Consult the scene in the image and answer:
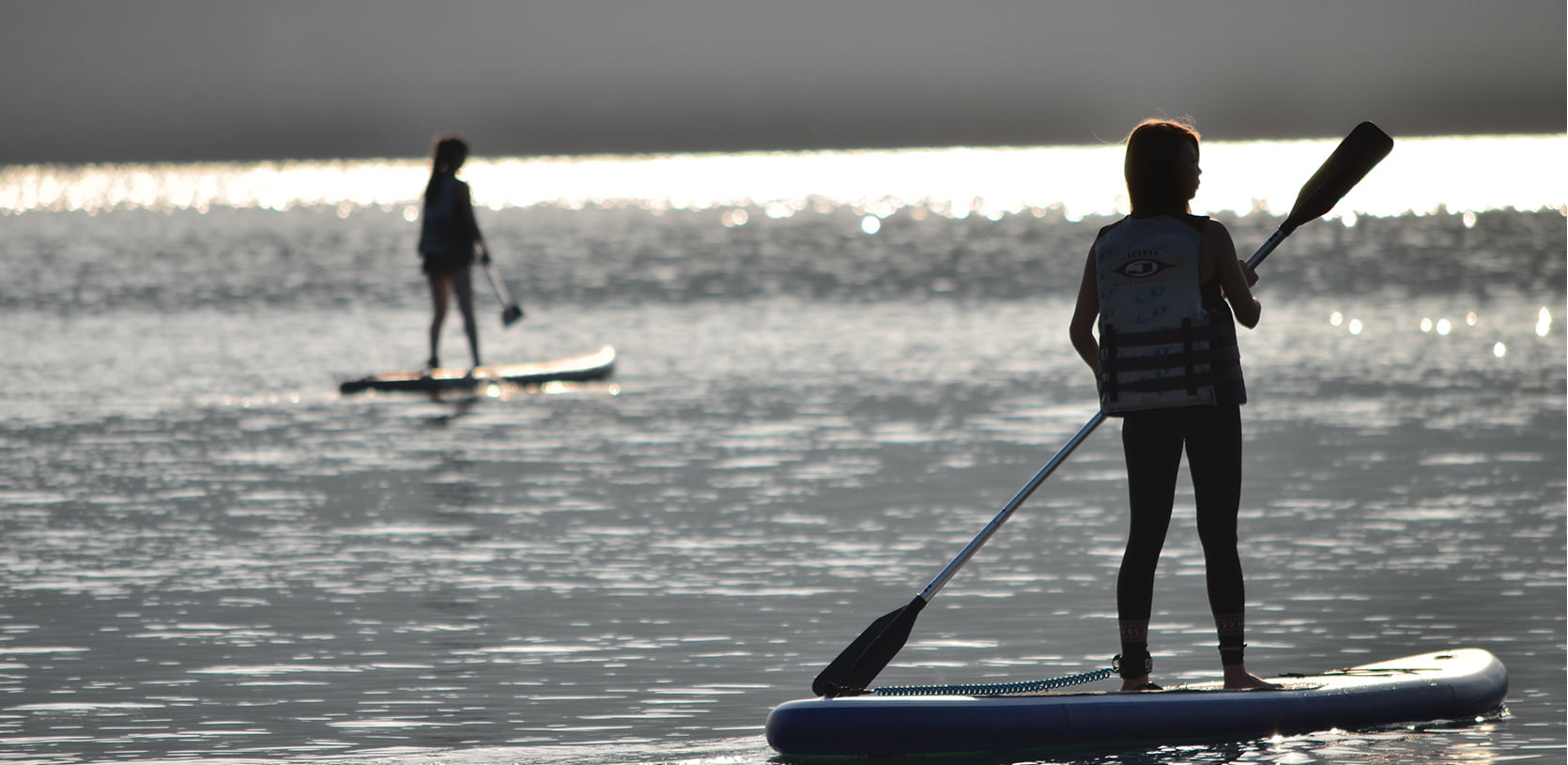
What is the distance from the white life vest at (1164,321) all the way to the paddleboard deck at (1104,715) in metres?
0.86

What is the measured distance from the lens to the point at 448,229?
17.4 meters

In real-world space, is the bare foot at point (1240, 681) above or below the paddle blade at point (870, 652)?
below

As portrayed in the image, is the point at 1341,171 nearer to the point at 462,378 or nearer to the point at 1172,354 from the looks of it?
the point at 1172,354

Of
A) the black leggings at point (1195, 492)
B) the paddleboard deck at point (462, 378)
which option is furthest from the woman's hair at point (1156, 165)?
the paddleboard deck at point (462, 378)

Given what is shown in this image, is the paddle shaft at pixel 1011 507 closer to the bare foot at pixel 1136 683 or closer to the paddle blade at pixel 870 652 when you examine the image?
the paddle blade at pixel 870 652

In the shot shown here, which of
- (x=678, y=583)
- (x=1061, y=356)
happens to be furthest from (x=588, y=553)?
(x=1061, y=356)

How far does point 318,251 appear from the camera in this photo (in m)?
58.1

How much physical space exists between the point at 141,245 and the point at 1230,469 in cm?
5845

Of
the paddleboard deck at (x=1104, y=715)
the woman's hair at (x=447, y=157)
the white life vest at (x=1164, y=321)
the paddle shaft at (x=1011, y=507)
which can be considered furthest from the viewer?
the woman's hair at (x=447, y=157)

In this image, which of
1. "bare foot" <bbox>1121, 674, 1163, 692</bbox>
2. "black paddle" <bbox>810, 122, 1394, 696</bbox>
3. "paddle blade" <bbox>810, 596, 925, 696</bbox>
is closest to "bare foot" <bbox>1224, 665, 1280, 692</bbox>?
"bare foot" <bbox>1121, 674, 1163, 692</bbox>

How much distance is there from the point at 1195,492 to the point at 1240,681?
1.86ft

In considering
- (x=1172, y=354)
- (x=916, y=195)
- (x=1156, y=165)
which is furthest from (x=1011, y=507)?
(x=916, y=195)

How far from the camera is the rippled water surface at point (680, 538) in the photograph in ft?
24.7

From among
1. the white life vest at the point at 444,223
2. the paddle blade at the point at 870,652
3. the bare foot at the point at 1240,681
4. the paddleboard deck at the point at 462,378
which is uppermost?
the white life vest at the point at 444,223
